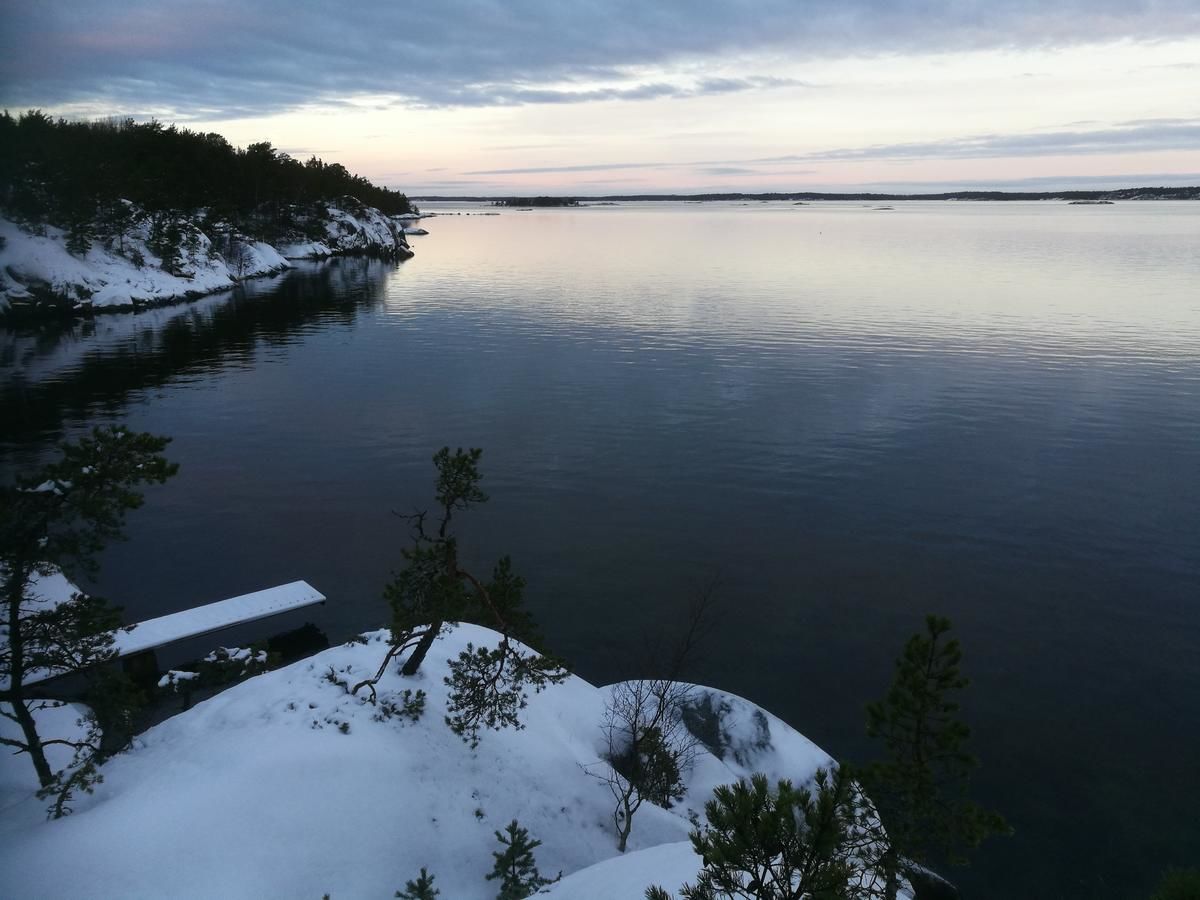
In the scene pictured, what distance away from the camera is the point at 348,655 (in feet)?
70.8

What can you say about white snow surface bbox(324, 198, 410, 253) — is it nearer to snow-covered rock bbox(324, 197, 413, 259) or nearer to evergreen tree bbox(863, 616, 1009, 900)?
snow-covered rock bbox(324, 197, 413, 259)

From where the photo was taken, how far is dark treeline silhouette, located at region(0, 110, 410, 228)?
284ft

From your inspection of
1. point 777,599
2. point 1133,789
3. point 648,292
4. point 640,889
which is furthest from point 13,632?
point 648,292

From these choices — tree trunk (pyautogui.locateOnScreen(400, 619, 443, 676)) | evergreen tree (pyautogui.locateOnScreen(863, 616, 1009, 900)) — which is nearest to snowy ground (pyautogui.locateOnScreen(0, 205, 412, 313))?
tree trunk (pyautogui.locateOnScreen(400, 619, 443, 676))

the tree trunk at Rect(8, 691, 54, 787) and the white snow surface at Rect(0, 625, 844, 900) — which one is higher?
the tree trunk at Rect(8, 691, 54, 787)

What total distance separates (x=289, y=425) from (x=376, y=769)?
127 ft

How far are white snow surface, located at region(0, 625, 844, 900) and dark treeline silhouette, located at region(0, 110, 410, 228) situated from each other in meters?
57.8

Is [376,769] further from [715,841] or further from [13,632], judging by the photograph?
[715,841]

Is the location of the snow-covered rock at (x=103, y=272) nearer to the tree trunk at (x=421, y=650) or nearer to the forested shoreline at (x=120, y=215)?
the forested shoreline at (x=120, y=215)

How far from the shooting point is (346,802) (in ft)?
54.4

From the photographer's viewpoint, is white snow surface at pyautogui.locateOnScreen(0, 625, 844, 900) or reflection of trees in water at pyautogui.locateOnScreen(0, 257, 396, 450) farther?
reflection of trees in water at pyautogui.locateOnScreen(0, 257, 396, 450)

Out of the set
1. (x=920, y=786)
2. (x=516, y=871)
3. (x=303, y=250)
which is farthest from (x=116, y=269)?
(x=920, y=786)

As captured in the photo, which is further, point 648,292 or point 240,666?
point 648,292

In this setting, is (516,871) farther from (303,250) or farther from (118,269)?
(303,250)
